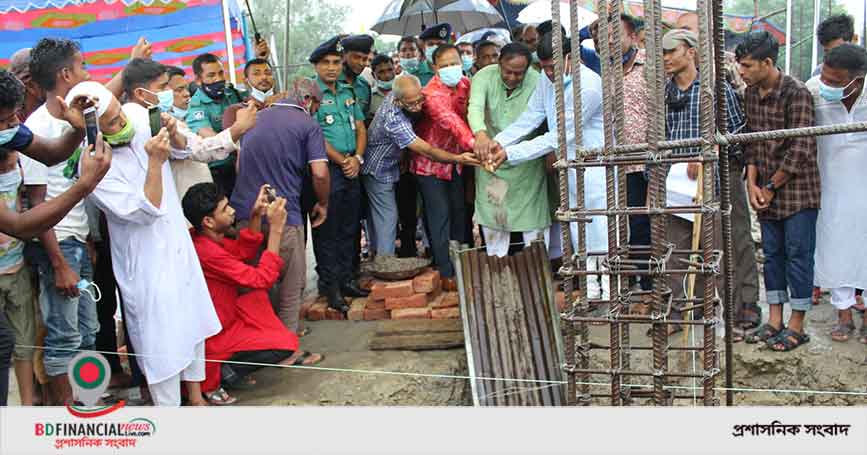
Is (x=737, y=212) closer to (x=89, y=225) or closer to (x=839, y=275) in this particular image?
(x=839, y=275)

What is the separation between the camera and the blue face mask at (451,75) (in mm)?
5051

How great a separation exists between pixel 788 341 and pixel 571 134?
1.62 meters

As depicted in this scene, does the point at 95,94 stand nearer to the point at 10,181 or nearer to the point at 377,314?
the point at 10,181

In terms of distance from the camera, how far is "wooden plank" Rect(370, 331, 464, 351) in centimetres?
456

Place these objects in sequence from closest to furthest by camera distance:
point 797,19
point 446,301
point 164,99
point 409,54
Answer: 1. point 164,99
2. point 446,301
3. point 409,54
4. point 797,19

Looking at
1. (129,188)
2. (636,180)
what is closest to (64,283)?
(129,188)

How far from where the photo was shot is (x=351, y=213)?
527 centimetres

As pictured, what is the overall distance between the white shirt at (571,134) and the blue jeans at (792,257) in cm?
91

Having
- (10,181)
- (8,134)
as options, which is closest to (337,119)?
(10,181)

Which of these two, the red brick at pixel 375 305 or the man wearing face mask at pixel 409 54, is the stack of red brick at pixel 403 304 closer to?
the red brick at pixel 375 305

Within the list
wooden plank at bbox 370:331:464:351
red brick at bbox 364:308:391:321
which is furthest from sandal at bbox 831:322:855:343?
red brick at bbox 364:308:391:321

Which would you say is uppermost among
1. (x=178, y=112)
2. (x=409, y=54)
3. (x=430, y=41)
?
(x=430, y=41)

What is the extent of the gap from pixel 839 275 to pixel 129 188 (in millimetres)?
3630

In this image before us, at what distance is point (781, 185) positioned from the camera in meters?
4.25
